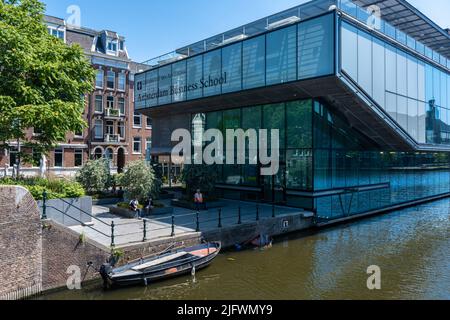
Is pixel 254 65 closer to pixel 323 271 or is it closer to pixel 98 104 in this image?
pixel 323 271

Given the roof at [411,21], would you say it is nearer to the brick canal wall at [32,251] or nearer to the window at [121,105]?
the brick canal wall at [32,251]

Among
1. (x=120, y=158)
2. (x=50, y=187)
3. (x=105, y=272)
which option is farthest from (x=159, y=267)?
(x=120, y=158)

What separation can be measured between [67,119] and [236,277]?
883 centimetres

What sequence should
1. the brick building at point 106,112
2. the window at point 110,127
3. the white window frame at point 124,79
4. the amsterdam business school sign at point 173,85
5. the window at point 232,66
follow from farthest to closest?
the white window frame at point 124,79
the window at point 110,127
the brick building at point 106,112
the amsterdam business school sign at point 173,85
the window at point 232,66

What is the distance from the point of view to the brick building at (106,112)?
3878 centimetres

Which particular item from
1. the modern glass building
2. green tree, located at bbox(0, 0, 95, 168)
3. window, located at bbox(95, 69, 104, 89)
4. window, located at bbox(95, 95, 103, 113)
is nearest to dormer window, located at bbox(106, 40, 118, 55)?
window, located at bbox(95, 69, 104, 89)

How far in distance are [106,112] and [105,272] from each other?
32727mm

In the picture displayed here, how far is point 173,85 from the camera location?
2767cm

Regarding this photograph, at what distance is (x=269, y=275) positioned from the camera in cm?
1270

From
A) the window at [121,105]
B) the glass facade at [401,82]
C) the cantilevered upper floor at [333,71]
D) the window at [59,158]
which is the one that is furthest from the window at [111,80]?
the glass facade at [401,82]

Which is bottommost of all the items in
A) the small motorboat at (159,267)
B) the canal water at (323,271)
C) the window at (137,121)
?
the canal water at (323,271)

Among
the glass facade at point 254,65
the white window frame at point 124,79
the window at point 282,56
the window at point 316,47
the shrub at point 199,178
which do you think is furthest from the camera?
the white window frame at point 124,79

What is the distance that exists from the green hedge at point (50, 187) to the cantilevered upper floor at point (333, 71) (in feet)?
38.6

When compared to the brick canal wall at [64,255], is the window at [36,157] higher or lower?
higher
